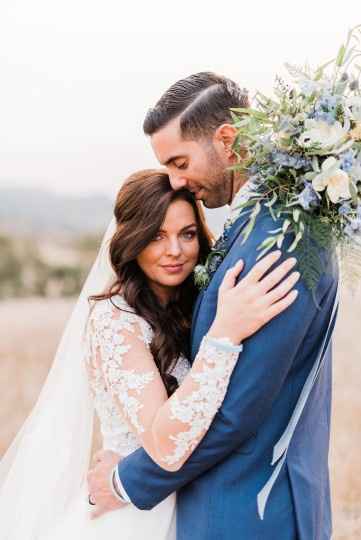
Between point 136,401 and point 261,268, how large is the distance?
72cm

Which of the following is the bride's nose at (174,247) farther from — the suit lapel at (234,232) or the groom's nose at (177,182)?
the suit lapel at (234,232)

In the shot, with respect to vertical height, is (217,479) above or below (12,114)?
above

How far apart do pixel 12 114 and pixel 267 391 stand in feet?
113

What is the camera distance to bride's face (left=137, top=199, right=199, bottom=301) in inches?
126

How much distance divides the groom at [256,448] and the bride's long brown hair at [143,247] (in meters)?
0.32

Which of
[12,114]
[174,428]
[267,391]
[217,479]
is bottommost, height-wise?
[12,114]

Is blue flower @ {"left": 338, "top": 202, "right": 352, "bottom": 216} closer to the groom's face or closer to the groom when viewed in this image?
the groom

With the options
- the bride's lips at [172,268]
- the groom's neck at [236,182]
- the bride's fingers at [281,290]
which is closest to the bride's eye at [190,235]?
the bride's lips at [172,268]

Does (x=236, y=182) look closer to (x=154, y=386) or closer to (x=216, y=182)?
(x=216, y=182)

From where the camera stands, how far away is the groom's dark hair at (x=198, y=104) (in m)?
3.19

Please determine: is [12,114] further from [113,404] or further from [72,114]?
[113,404]

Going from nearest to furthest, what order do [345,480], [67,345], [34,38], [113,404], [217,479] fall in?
[217,479] → [113,404] → [67,345] → [345,480] → [34,38]

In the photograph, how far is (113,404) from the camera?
125 inches

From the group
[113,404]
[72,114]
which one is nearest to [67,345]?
[113,404]
